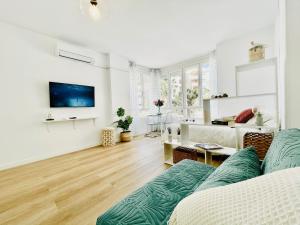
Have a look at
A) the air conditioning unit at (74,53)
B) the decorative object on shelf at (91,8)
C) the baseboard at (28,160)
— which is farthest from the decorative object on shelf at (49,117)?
the decorative object on shelf at (91,8)

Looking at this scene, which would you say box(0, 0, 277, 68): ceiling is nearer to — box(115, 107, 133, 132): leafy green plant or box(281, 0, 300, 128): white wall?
box(281, 0, 300, 128): white wall

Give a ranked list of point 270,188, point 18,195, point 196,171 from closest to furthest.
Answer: point 270,188
point 196,171
point 18,195

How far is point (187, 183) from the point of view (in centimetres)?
124

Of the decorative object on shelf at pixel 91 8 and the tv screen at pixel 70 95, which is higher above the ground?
the decorative object on shelf at pixel 91 8

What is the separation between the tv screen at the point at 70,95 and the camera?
11.7 ft

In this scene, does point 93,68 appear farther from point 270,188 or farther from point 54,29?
point 270,188

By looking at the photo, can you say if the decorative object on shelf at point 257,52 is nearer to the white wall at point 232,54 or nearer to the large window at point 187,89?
the white wall at point 232,54

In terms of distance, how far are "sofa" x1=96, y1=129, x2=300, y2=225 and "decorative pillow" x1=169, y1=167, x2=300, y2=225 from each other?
17 centimetres

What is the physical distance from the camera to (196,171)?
1.44 meters

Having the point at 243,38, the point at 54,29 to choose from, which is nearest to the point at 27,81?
the point at 54,29

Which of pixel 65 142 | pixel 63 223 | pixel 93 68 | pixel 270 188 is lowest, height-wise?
pixel 63 223

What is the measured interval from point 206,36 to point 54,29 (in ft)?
11.0

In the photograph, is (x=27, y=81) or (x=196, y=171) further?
(x=27, y=81)

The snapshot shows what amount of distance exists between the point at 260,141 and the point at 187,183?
4.87 ft
